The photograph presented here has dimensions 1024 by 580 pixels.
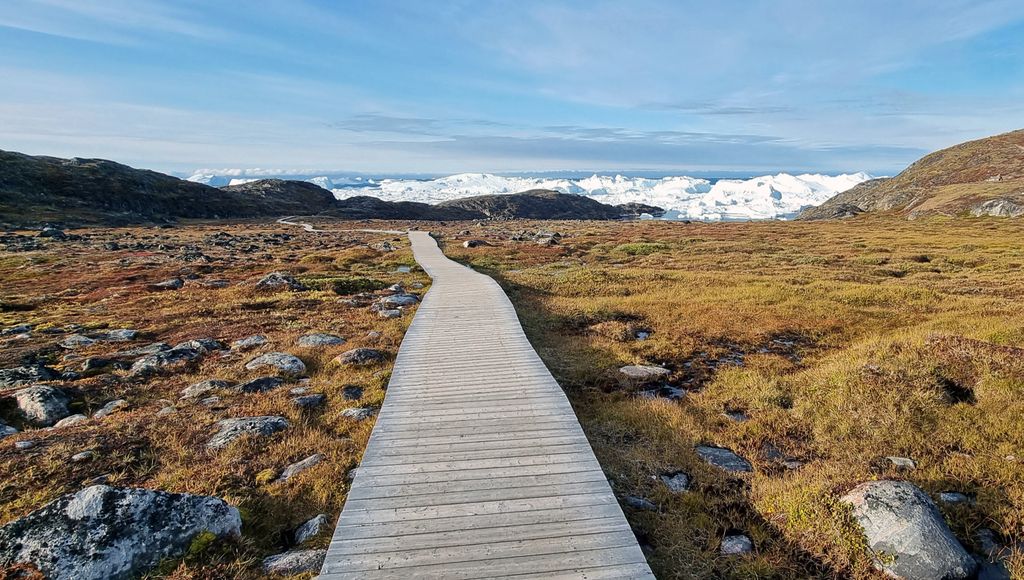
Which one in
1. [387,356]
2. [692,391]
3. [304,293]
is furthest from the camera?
[304,293]

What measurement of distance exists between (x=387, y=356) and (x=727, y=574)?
11.3 m

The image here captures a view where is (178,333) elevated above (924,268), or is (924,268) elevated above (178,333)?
(924,268)

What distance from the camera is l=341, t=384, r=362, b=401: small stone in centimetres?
1227

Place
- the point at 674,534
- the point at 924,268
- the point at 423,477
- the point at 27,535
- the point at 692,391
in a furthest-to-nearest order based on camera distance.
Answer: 1. the point at 924,268
2. the point at 692,391
3. the point at 423,477
4. the point at 674,534
5. the point at 27,535

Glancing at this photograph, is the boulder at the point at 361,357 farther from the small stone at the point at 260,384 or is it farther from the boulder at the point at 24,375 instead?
the boulder at the point at 24,375

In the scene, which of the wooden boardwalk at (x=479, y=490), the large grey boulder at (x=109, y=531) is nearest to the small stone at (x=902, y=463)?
the wooden boardwalk at (x=479, y=490)

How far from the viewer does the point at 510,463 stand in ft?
27.3

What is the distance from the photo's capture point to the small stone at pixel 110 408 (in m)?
11.3

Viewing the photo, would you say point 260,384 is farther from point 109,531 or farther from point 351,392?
point 109,531

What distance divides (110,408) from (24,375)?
14.0ft

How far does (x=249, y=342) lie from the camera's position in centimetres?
1700

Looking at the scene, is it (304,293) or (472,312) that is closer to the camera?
(472,312)

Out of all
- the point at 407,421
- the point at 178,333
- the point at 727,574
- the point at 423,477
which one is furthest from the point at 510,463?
the point at 178,333

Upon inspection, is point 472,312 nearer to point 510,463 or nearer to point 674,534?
point 510,463
